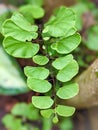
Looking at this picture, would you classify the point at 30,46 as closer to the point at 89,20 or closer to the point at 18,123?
the point at 18,123

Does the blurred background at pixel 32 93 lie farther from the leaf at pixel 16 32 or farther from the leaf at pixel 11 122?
the leaf at pixel 16 32

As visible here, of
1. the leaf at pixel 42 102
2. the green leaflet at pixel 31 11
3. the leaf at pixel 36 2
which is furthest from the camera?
the leaf at pixel 36 2

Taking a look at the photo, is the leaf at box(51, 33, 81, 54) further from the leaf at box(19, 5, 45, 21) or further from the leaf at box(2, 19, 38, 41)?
the leaf at box(19, 5, 45, 21)

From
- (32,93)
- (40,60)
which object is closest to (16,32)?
(40,60)

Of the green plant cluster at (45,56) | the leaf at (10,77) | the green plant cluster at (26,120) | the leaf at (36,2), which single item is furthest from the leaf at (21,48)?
the leaf at (36,2)

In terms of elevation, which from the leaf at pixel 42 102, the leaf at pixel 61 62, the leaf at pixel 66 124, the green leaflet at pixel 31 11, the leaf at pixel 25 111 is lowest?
the leaf at pixel 66 124

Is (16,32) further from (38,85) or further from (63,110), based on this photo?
(63,110)

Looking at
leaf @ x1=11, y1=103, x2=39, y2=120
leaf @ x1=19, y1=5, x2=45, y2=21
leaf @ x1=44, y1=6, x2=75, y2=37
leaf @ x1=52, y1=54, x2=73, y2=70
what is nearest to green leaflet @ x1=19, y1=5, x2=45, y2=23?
leaf @ x1=19, y1=5, x2=45, y2=21
